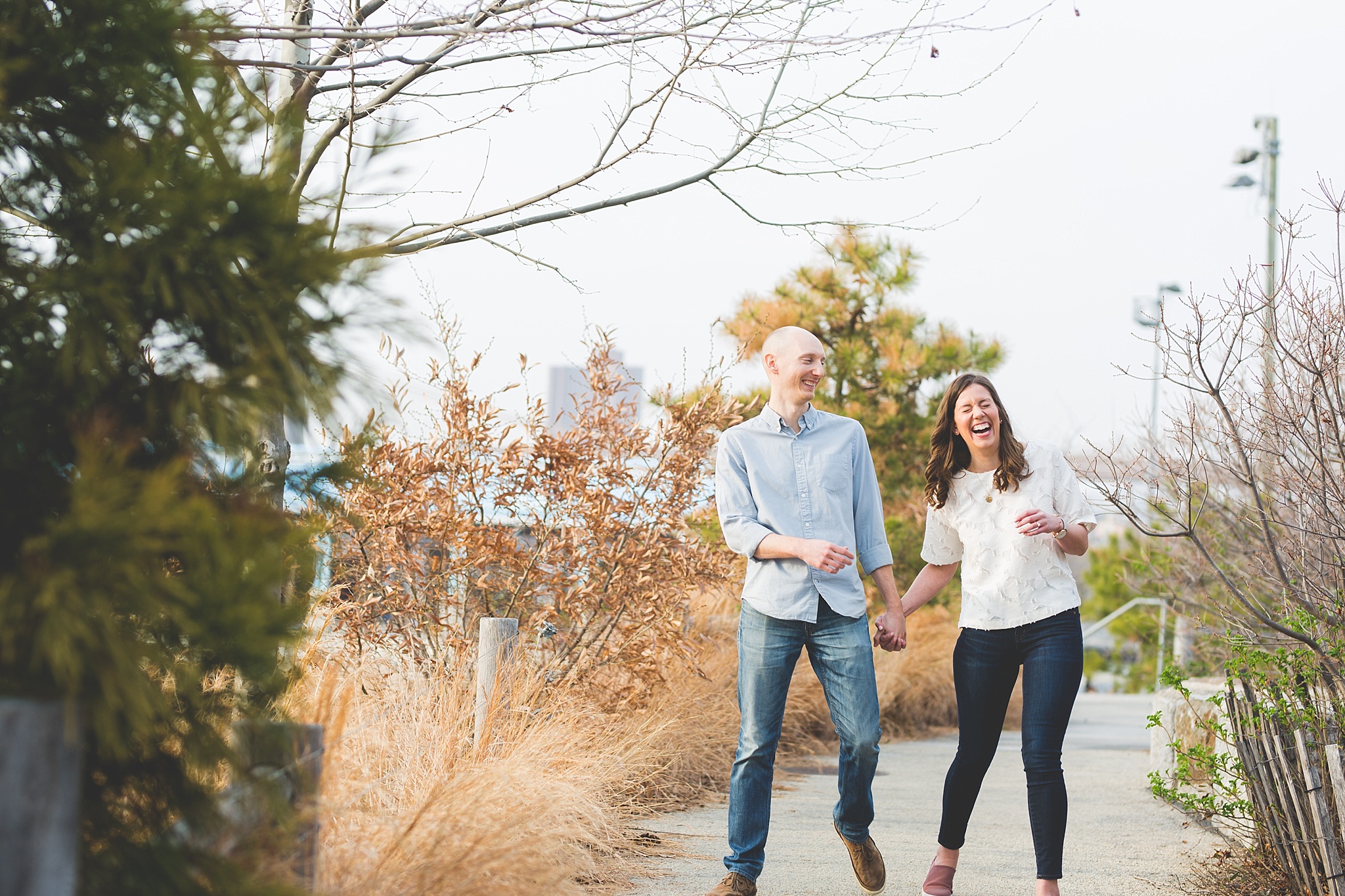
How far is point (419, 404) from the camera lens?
659cm

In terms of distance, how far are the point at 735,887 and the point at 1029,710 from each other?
1158mm

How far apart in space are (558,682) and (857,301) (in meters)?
7.64

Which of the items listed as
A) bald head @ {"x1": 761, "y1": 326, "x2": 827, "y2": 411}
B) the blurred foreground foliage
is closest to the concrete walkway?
bald head @ {"x1": 761, "y1": 326, "x2": 827, "y2": 411}

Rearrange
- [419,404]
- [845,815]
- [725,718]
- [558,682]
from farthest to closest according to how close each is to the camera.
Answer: [725,718], [419,404], [558,682], [845,815]

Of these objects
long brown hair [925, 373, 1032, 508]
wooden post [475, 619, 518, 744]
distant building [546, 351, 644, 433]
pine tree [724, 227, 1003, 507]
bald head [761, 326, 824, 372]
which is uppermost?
pine tree [724, 227, 1003, 507]

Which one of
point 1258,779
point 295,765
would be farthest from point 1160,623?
point 295,765

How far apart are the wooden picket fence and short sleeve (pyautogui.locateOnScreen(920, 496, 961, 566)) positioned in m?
1.07

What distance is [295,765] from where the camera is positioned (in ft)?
7.48

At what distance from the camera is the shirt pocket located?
4289 millimetres

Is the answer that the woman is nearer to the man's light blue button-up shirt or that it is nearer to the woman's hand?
the woman's hand

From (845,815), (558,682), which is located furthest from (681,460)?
(845,815)

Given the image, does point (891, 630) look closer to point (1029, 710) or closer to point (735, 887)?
point (1029, 710)

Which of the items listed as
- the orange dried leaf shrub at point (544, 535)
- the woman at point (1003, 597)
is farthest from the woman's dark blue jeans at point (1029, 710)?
the orange dried leaf shrub at point (544, 535)

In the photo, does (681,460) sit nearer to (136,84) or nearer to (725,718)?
Result: (725,718)
